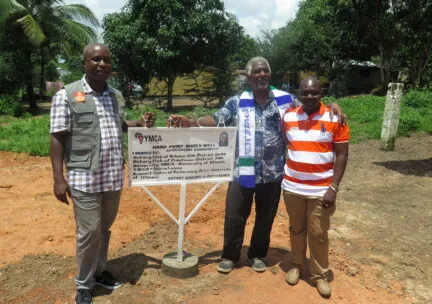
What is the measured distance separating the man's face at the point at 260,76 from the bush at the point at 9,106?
1679 centimetres

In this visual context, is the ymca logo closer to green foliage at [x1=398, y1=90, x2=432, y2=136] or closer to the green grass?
the green grass

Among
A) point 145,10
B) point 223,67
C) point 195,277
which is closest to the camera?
point 195,277

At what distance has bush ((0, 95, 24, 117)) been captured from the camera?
1764cm

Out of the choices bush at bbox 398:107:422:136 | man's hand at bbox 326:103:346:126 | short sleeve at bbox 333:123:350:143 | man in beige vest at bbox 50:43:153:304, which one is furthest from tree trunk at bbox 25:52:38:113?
short sleeve at bbox 333:123:350:143

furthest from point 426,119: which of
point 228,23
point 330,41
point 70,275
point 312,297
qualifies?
point 330,41

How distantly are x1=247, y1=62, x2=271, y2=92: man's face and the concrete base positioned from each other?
1.56 m

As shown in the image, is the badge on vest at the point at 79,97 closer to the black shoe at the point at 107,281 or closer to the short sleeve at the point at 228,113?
the short sleeve at the point at 228,113

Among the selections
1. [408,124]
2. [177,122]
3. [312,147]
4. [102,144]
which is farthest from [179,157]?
[408,124]

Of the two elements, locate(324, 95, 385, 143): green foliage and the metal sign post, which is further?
locate(324, 95, 385, 143): green foliage

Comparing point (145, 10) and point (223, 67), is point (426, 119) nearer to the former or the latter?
point (223, 67)

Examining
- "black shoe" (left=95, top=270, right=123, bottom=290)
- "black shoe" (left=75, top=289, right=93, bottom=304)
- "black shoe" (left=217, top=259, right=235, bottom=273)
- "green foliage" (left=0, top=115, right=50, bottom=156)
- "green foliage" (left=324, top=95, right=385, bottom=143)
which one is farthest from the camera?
"green foliage" (left=324, top=95, right=385, bottom=143)

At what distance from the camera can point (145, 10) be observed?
1784 cm

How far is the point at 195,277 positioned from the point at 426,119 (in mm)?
11098

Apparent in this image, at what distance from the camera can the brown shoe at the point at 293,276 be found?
11.6 feet
